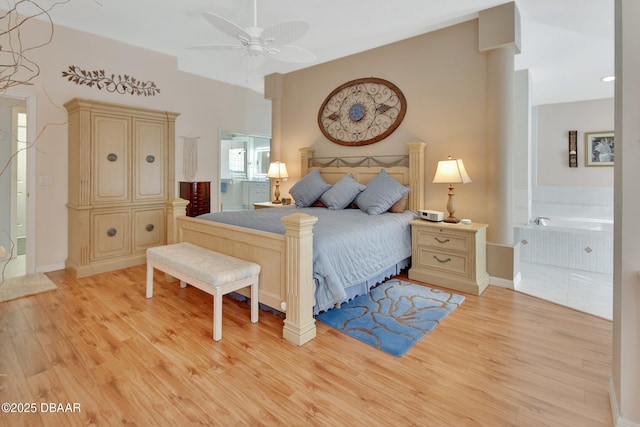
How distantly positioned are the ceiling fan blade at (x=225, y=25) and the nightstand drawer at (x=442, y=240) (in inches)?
97.3

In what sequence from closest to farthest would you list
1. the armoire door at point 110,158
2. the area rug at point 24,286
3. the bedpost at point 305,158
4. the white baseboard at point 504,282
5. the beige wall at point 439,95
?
the area rug at point 24,286
the white baseboard at point 504,282
the beige wall at point 439,95
the armoire door at point 110,158
the bedpost at point 305,158

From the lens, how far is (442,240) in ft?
11.1

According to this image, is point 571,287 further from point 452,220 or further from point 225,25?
point 225,25

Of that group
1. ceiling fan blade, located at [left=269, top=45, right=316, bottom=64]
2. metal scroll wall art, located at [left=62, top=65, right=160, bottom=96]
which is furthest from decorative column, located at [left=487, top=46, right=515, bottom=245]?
metal scroll wall art, located at [left=62, top=65, right=160, bottom=96]

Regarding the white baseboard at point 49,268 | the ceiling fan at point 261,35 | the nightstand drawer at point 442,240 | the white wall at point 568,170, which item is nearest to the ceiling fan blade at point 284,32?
the ceiling fan at point 261,35

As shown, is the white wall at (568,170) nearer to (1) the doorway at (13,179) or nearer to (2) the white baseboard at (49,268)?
(2) the white baseboard at (49,268)

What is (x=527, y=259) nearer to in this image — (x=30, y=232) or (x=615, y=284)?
(x=615, y=284)

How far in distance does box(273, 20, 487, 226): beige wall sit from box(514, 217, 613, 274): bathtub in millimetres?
1172

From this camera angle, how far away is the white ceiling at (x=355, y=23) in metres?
3.26

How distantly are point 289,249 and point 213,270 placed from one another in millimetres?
589

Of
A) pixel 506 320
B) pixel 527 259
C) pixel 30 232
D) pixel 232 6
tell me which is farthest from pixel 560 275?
pixel 30 232

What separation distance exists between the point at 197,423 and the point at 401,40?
431 cm

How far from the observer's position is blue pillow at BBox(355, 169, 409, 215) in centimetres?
371

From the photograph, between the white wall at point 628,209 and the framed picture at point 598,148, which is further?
the framed picture at point 598,148
